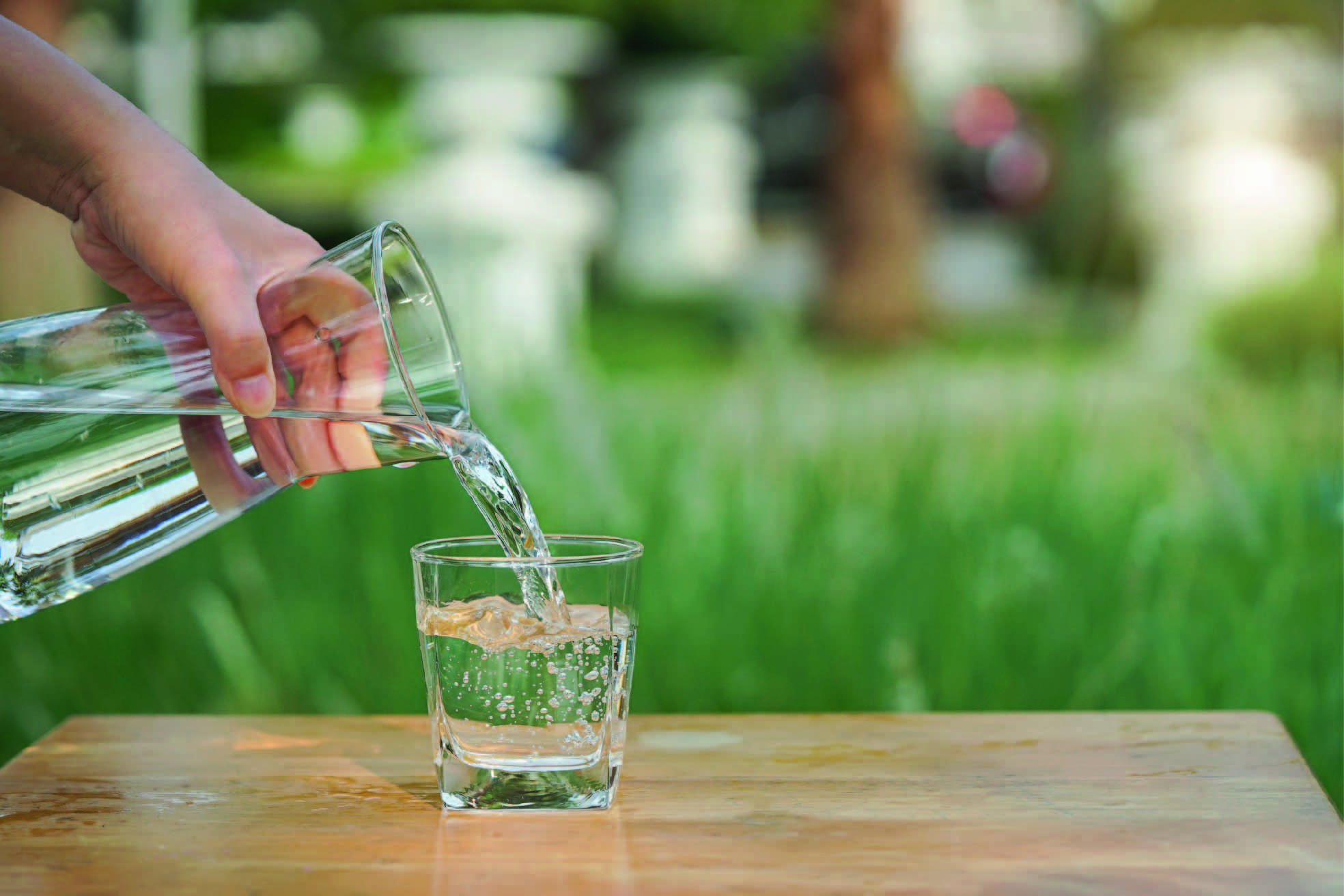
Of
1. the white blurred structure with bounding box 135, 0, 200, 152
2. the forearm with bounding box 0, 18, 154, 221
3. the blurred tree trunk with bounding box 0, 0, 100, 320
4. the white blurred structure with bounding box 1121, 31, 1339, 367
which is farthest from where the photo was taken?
the white blurred structure with bounding box 135, 0, 200, 152

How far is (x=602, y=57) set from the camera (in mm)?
15008

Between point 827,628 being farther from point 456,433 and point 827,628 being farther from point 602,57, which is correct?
point 602,57

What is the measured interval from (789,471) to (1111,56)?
12191 mm

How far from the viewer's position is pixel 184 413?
100 centimetres

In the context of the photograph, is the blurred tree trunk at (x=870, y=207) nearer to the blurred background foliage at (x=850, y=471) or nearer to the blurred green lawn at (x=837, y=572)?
the blurred background foliage at (x=850, y=471)

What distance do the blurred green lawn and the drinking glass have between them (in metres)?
0.83

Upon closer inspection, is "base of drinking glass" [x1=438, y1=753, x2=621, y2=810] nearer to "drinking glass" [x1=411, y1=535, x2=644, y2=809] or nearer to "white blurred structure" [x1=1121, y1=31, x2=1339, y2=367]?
"drinking glass" [x1=411, y1=535, x2=644, y2=809]

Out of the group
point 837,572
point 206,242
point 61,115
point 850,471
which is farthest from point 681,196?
point 206,242

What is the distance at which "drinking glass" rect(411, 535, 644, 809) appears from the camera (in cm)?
92

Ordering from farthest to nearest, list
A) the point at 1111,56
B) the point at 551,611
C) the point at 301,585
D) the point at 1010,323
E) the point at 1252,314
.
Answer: the point at 1111,56 < the point at 1010,323 < the point at 1252,314 < the point at 301,585 < the point at 551,611

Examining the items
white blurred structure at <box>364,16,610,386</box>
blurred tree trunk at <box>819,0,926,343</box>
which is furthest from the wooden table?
blurred tree trunk at <box>819,0,926,343</box>

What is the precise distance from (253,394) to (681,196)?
1271 centimetres

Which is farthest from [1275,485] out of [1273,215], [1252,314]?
[1273,215]

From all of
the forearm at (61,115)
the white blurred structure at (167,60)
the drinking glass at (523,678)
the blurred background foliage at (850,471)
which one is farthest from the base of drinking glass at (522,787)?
the white blurred structure at (167,60)
